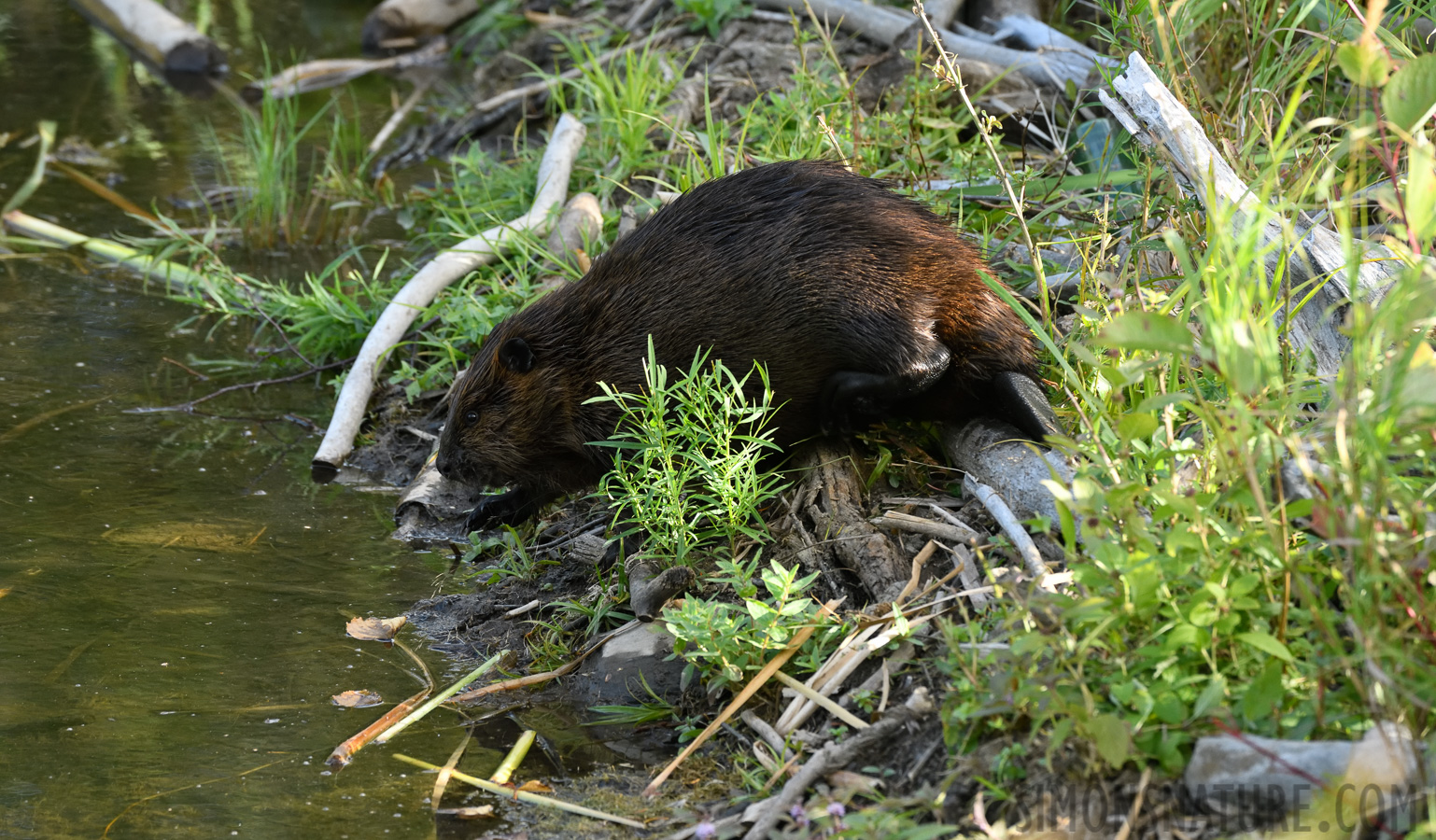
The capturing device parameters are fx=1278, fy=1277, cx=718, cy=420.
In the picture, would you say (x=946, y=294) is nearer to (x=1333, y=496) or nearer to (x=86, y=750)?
(x=1333, y=496)

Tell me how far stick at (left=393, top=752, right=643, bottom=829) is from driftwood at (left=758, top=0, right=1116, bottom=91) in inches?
134

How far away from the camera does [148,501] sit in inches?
158

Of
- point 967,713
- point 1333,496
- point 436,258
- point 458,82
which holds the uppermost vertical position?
point 1333,496

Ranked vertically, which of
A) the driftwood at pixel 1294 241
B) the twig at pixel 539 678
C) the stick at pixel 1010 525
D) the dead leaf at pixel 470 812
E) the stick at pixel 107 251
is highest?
the driftwood at pixel 1294 241

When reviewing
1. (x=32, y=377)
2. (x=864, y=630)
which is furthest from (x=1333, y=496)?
(x=32, y=377)

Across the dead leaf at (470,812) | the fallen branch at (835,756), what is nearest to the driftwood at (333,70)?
the dead leaf at (470,812)

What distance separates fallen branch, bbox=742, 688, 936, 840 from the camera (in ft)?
7.88

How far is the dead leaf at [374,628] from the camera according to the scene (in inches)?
132

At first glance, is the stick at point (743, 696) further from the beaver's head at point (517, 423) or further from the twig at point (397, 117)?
the twig at point (397, 117)

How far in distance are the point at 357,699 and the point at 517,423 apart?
0.98 m

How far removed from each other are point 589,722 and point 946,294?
1.42m

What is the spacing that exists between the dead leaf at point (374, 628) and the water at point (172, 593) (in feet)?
0.15

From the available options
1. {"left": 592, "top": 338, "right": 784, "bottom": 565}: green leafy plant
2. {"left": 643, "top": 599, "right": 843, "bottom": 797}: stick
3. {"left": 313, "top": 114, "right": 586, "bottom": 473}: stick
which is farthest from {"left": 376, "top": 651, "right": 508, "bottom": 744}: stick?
{"left": 313, "top": 114, "right": 586, "bottom": 473}: stick

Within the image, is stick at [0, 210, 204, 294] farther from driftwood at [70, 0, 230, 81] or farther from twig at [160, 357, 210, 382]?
driftwood at [70, 0, 230, 81]
